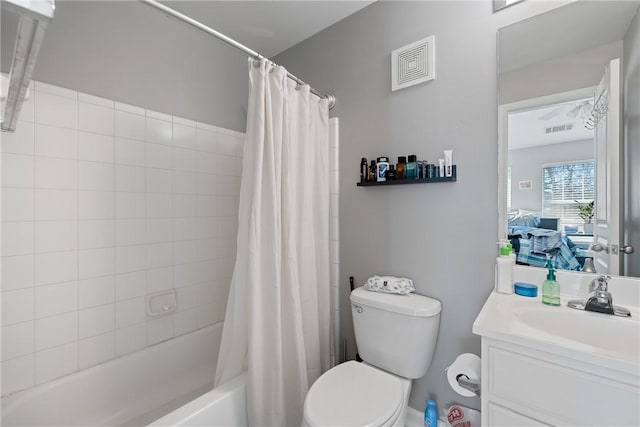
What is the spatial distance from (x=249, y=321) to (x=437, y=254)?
0.95m

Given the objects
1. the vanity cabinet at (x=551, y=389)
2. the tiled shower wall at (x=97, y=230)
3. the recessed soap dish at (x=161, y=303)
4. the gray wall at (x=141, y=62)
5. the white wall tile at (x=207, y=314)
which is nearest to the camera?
the vanity cabinet at (x=551, y=389)

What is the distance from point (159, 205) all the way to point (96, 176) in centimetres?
34

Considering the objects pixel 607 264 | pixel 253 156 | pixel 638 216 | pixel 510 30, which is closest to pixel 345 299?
pixel 253 156

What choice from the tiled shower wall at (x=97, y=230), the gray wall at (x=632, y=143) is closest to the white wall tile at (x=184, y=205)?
the tiled shower wall at (x=97, y=230)

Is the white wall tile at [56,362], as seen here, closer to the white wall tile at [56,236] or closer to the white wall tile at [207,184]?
the white wall tile at [56,236]

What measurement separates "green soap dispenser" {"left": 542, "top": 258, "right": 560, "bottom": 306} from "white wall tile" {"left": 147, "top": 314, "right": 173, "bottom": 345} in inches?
75.8

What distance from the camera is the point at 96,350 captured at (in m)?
1.50

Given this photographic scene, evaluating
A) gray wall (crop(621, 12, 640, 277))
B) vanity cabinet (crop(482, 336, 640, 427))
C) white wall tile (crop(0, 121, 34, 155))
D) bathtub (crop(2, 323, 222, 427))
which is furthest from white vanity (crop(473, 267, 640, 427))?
white wall tile (crop(0, 121, 34, 155))

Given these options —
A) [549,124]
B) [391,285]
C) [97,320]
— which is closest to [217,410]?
[97,320]

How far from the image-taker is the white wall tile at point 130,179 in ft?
5.16

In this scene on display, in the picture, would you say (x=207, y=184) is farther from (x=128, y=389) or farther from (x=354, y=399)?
(x=354, y=399)

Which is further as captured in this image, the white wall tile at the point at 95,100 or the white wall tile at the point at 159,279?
the white wall tile at the point at 159,279

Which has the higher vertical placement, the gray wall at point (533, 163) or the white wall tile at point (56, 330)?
the gray wall at point (533, 163)

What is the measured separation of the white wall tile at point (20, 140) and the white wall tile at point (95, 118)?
194 mm
